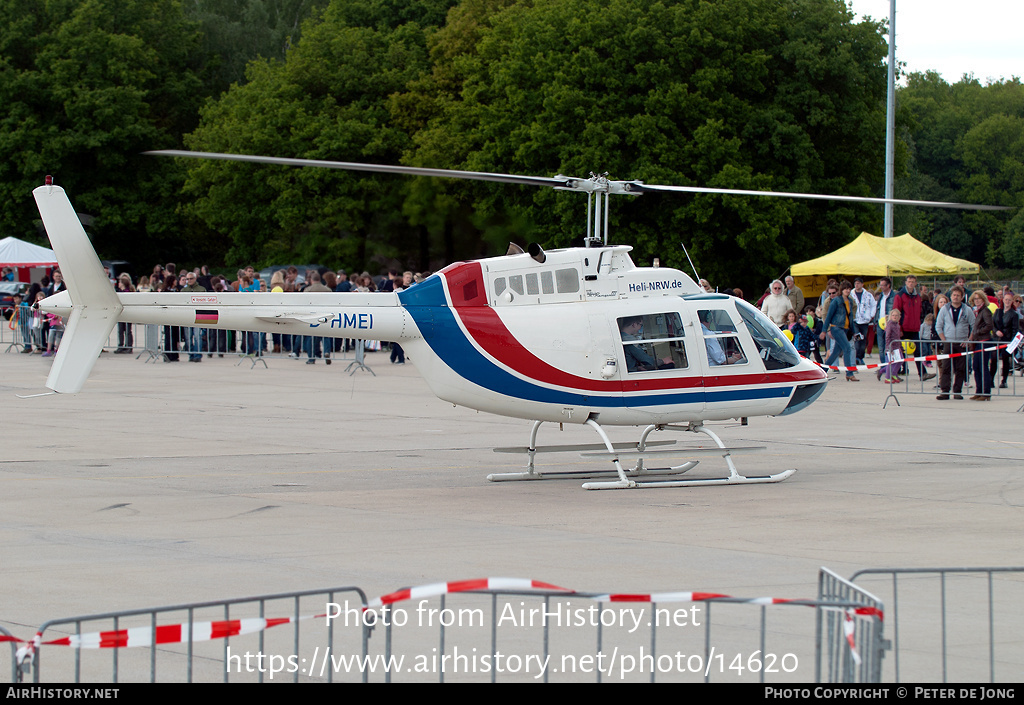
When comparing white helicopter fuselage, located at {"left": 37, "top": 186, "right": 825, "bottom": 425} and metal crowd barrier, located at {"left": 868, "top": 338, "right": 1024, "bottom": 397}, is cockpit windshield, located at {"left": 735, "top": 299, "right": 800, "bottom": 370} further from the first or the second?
metal crowd barrier, located at {"left": 868, "top": 338, "right": 1024, "bottom": 397}

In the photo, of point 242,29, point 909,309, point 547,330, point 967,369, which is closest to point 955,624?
point 547,330

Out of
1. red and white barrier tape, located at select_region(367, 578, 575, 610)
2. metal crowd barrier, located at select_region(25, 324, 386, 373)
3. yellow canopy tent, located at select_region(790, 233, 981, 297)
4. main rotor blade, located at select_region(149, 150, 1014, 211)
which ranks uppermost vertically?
yellow canopy tent, located at select_region(790, 233, 981, 297)

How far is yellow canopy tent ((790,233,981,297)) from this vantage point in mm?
36125

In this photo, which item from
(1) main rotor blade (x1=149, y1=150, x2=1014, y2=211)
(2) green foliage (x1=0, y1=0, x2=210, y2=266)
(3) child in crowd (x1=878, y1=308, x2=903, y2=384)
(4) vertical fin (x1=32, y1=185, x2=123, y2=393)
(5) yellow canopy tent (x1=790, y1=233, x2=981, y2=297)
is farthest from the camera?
(2) green foliage (x1=0, y1=0, x2=210, y2=266)

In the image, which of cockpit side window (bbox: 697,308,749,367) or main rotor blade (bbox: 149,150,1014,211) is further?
cockpit side window (bbox: 697,308,749,367)

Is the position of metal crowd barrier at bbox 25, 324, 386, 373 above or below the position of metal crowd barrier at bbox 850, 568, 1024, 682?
above

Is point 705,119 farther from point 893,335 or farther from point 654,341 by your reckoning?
point 654,341

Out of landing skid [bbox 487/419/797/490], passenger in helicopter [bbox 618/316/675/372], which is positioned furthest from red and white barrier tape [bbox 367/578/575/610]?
passenger in helicopter [bbox 618/316/675/372]

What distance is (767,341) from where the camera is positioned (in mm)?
14312

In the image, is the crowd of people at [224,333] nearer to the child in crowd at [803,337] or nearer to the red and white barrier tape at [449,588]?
the child in crowd at [803,337]

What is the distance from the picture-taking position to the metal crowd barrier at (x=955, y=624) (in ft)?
22.2

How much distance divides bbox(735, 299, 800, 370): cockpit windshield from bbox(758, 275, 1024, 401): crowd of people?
864 cm

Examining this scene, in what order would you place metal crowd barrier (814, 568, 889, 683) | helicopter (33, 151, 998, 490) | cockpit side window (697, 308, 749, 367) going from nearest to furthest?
1. metal crowd barrier (814, 568, 889, 683)
2. helicopter (33, 151, 998, 490)
3. cockpit side window (697, 308, 749, 367)
